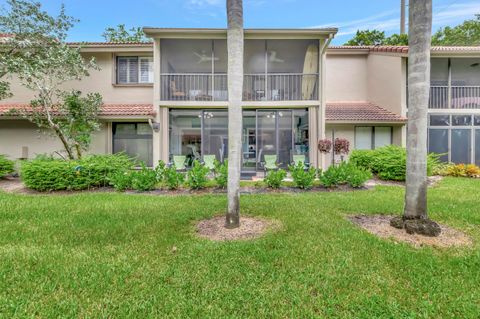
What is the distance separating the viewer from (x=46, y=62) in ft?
33.7

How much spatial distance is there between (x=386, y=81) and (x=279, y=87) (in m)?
6.39

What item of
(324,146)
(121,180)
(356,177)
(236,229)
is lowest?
(236,229)

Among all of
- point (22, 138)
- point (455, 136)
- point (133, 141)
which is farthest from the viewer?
point (455, 136)

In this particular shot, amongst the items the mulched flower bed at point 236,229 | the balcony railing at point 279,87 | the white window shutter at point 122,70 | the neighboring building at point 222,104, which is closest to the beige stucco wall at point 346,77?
the neighboring building at point 222,104

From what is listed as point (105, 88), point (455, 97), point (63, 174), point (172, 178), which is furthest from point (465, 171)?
point (105, 88)

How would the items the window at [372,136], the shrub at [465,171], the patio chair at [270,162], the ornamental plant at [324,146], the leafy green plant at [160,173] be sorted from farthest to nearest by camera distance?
the window at [372,136]
the patio chair at [270,162]
the shrub at [465,171]
the ornamental plant at [324,146]
the leafy green plant at [160,173]

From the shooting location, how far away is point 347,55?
1666cm

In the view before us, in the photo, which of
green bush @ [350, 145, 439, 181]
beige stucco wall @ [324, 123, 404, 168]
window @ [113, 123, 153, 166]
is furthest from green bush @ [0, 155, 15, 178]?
beige stucco wall @ [324, 123, 404, 168]

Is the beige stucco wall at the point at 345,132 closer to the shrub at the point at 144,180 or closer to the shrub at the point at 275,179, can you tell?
the shrub at the point at 275,179

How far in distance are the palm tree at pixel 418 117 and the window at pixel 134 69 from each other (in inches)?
479

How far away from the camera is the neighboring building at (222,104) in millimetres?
13141

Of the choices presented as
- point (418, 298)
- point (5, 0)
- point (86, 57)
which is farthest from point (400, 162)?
point (5, 0)

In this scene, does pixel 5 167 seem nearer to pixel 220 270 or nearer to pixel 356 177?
pixel 220 270

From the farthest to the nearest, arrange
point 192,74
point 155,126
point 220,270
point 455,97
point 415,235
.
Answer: point 455,97
point 192,74
point 155,126
point 415,235
point 220,270
